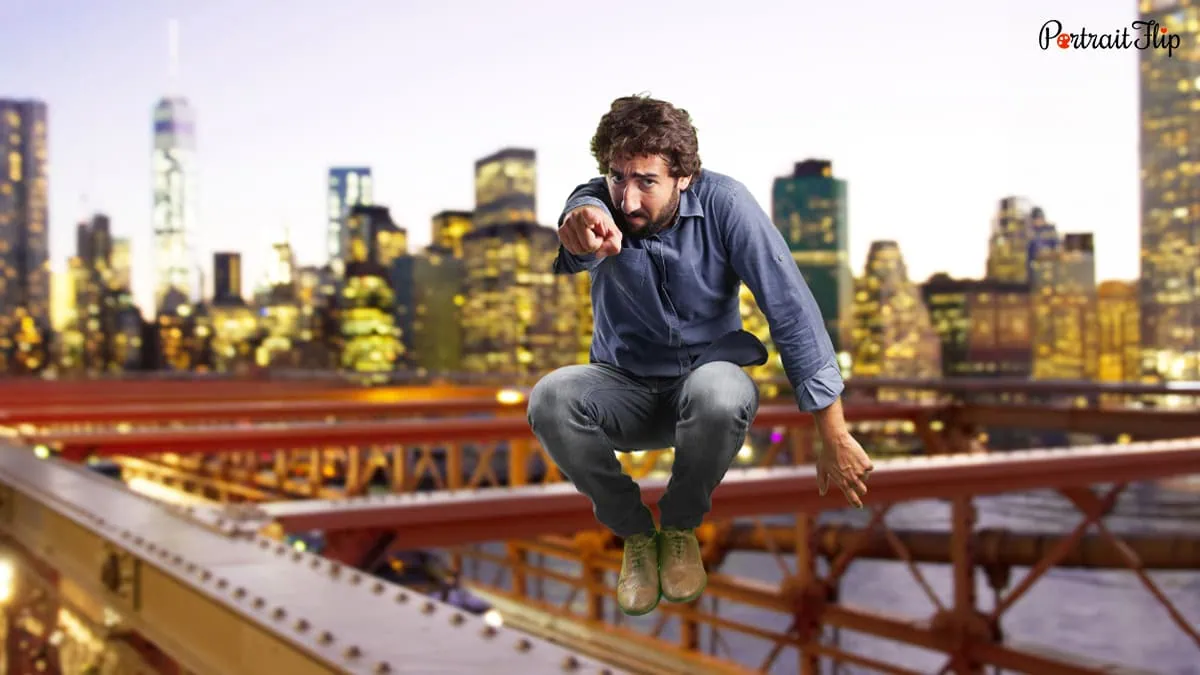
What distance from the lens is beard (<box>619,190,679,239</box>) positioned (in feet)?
3.34

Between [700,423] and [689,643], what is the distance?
71.0 ft

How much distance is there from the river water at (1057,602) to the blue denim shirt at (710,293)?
74.7 metres

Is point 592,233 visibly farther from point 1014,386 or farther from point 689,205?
point 1014,386

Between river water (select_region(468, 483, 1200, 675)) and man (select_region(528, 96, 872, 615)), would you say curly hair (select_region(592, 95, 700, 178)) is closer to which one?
man (select_region(528, 96, 872, 615))

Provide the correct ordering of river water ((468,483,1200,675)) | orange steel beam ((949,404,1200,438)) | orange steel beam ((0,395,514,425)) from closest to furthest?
orange steel beam ((949,404,1200,438)), orange steel beam ((0,395,514,425)), river water ((468,483,1200,675))

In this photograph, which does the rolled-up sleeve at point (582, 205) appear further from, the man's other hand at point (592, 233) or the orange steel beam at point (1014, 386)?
the orange steel beam at point (1014, 386)

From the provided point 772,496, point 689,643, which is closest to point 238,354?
point 689,643

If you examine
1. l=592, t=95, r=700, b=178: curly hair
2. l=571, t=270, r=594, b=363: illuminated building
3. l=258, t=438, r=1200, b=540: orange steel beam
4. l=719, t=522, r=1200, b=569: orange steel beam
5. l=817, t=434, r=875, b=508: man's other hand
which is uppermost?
l=592, t=95, r=700, b=178: curly hair

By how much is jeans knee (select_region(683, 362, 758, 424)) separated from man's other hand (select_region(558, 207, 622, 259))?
12 centimetres

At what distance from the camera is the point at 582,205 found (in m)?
1.02

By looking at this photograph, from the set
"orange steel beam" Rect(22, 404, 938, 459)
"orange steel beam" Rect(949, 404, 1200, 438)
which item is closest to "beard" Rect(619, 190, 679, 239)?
"orange steel beam" Rect(22, 404, 938, 459)

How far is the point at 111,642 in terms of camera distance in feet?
28.9

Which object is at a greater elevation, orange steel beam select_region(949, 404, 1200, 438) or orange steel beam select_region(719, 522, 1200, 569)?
orange steel beam select_region(949, 404, 1200, 438)

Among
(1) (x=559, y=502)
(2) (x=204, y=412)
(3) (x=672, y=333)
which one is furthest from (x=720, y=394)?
(2) (x=204, y=412)
